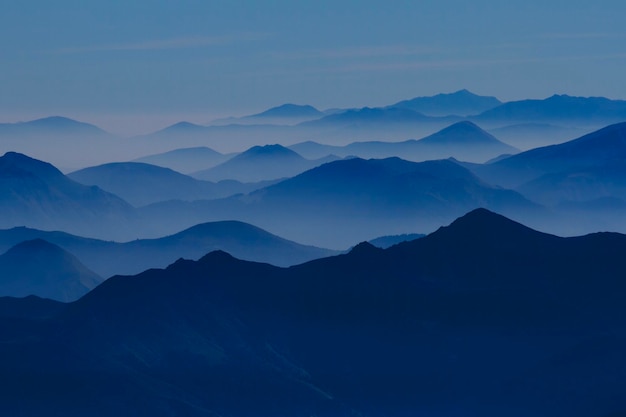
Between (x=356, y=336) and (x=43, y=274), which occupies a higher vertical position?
(x=43, y=274)

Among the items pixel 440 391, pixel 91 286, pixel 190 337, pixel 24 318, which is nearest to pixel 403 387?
pixel 440 391

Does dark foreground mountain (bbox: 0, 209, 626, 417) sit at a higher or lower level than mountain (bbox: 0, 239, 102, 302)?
lower

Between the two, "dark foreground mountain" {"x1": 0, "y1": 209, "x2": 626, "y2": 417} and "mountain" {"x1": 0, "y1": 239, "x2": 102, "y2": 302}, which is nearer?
"dark foreground mountain" {"x1": 0, "y1": 209, "x2": 626, "y2": 417}

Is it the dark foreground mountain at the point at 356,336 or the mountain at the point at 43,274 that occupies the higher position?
the mountain at the point at 43,274

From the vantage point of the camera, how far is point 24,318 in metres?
123

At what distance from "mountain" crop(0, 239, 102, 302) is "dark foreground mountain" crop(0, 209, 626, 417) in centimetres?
4870

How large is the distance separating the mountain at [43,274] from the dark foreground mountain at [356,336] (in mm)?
48703

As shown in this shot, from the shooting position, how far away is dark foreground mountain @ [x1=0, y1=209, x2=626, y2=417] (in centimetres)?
10706

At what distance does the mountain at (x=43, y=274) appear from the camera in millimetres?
182500

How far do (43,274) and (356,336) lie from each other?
78980mm

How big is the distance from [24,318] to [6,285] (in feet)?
224

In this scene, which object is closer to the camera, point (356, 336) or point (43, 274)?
point (356, 336)

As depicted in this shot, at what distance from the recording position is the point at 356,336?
119625 millimetres

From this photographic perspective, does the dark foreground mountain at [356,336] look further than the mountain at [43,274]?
No
